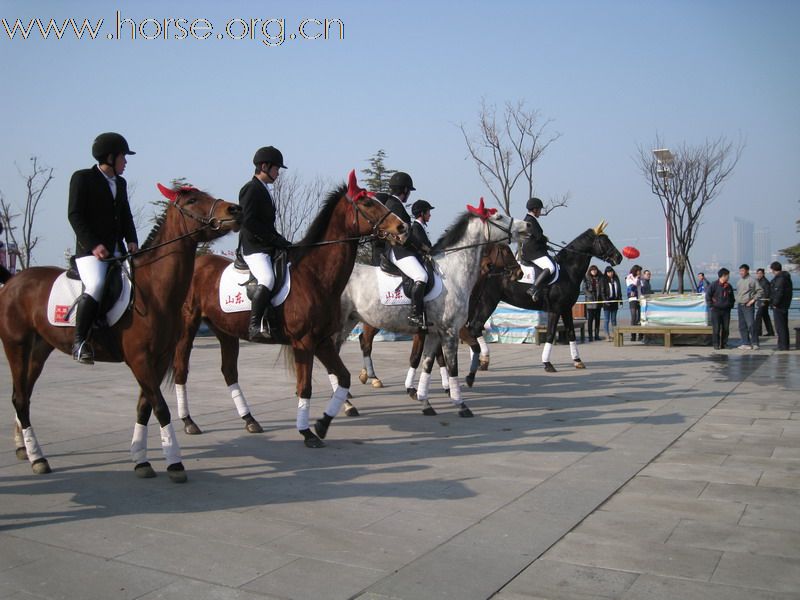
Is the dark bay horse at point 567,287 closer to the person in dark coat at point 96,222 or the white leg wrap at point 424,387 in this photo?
the white leg wrap at point 424,387

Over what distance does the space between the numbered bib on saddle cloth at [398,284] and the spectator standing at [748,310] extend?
1077cm

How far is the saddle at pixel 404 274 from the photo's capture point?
30.8 feet

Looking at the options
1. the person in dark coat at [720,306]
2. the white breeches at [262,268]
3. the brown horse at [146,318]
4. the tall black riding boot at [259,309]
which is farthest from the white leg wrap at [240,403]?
the person in dark coat at [720,306]

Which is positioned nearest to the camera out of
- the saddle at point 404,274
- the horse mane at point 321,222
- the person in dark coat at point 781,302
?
the horse mane at point 321,222

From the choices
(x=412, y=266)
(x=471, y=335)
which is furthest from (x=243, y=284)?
(x=471, y=335)

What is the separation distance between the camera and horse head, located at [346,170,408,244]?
7703mm

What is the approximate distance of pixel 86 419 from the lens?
8977 millimetres

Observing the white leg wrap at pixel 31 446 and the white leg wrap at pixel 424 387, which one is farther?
the white leg wrap at pixel 424 387

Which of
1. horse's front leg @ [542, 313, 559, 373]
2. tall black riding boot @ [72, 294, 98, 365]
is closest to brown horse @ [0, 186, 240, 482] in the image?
tall black riding boot @ [72, 294, 98, 365]

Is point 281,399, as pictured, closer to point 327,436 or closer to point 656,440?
point 327,436

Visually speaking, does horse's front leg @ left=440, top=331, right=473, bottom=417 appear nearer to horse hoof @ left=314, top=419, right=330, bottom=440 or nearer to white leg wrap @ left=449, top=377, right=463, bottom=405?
white leg wrap @ left=449, top=377, right=463, bottom=405

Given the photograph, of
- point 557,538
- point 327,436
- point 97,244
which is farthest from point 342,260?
point 557,538

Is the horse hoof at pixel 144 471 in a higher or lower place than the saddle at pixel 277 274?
lower

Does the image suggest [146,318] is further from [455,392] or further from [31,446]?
[455,392]
